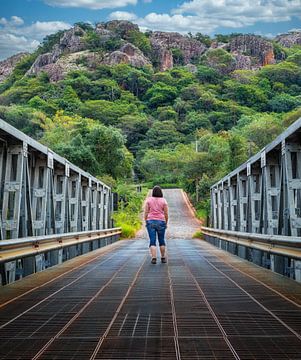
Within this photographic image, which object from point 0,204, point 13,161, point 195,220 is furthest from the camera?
point 195,220

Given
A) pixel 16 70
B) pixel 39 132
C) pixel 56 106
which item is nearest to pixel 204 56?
pixel 16 70

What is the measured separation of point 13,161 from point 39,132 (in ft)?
243

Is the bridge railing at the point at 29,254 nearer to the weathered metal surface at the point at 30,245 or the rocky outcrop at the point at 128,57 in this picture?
the weathered metal surface at the point at 30,245

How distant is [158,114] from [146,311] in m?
123

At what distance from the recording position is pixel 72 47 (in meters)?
188

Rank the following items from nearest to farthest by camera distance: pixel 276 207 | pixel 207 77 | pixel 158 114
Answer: pixel 276 207 < pixel 158 114 < pixel 207 77

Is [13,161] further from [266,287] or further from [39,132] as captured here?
[39,132]

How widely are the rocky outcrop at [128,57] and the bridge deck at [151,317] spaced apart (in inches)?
6595

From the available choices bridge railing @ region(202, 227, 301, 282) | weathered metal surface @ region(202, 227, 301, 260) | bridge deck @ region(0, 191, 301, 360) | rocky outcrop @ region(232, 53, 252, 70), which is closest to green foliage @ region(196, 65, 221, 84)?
rocky outcrop @ region(232, 53, 252, 70)

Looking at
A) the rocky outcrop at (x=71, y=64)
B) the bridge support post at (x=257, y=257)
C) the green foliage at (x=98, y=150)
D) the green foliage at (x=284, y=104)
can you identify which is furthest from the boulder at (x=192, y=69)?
the bridge support post at (x=257, y=257)

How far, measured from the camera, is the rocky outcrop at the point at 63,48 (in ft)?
575

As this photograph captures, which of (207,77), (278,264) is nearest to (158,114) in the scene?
(207,77)

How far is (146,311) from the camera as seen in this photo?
6324 mm

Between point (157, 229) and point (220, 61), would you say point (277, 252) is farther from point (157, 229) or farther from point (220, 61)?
point (220, 61)
